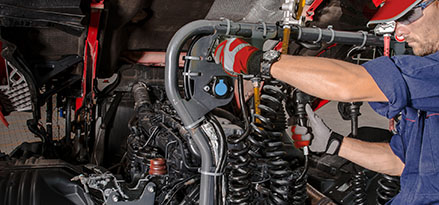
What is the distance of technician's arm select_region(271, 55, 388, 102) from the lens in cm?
119

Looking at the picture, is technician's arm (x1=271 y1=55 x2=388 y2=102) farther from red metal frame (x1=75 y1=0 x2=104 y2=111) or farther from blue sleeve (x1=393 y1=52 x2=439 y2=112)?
red metal frame (x1=75 y1=0 x2=104 y2=111)

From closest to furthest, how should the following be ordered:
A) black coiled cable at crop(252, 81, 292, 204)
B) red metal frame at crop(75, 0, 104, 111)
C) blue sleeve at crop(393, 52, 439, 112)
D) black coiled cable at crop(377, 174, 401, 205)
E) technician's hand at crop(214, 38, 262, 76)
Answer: blue sleeve at crop(393, 52, 439, 112) → technician's hand at crop(214, 38, 262, 76) → black coiled cable at crop(252, 81, 292, 204) → black coiled cable at crop(377, 174, 401, 205) → red metal frame at crop(75, 0, 104, 111)

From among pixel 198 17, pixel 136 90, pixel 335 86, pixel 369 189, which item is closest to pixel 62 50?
pixel 136 90

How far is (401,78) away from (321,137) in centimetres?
71

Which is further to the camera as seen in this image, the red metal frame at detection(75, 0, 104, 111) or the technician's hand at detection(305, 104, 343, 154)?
the red metal frame at detection(75, 0, 104, 111)

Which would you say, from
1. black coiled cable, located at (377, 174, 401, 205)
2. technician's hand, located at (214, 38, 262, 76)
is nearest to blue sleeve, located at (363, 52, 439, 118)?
technician's hand, located at (214, 38, 262, 76)

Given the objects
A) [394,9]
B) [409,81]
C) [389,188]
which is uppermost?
[394,9]

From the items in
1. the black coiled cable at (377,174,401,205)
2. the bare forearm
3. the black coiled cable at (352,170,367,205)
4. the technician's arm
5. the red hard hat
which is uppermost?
the red hard hat

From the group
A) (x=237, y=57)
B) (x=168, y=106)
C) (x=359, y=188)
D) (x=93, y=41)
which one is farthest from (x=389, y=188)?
(x=93, y=41)

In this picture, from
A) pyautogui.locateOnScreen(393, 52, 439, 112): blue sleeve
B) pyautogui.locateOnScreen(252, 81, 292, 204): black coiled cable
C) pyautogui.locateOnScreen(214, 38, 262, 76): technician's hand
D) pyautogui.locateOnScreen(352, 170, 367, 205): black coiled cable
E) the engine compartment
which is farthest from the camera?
pyautogui.locateOnScreen(352, 170, 367, 205): black coiled cable

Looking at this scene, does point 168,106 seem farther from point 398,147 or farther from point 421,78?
point 421,78

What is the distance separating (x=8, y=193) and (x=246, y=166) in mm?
1410

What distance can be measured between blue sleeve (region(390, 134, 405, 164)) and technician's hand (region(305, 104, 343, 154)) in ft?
0.85

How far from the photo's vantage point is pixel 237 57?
1.33 m
